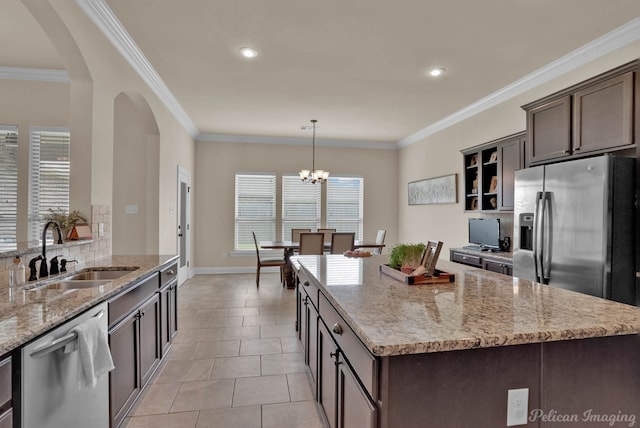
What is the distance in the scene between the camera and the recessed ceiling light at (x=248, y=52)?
3326 mm

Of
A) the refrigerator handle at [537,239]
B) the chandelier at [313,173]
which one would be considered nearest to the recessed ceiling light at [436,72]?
the refrigerator handle at [537,239]

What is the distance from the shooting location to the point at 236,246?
7.12 metres

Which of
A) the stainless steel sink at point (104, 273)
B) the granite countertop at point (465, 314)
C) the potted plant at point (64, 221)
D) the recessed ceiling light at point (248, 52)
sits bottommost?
the stainless steel sink at point (104, 273)

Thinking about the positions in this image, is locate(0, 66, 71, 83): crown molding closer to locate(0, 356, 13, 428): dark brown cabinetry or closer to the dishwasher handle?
the dishwasher handle

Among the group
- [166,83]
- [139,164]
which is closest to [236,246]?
[139,164]

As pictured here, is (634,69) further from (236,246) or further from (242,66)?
(236,246)

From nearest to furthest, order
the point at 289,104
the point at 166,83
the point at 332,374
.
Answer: the point at 332,374 < the point at 166,83 < the point at 289,104

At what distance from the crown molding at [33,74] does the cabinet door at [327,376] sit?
4348 millimetres

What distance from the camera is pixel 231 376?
2646mm

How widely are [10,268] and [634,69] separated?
427 cm

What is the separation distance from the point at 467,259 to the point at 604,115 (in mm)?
2079

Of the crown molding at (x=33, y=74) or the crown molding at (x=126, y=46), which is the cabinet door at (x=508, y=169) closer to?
the crown molding at (x=126, y=46)

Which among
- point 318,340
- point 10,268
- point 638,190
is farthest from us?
point 638,190

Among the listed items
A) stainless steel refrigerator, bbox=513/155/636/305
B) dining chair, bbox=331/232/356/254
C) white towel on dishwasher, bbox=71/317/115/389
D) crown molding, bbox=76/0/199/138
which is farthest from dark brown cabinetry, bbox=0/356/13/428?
dining chair, bbox=331/232/356/254
